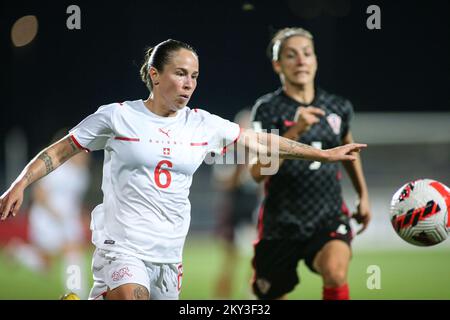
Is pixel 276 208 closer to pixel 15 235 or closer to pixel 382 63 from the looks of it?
pixel 15 235

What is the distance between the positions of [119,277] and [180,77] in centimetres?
125

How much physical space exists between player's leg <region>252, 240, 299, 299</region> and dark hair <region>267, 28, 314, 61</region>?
5.10ft

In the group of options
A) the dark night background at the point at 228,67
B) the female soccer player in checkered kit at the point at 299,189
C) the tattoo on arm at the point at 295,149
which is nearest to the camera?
the tattoo on arm at the point at 295,149

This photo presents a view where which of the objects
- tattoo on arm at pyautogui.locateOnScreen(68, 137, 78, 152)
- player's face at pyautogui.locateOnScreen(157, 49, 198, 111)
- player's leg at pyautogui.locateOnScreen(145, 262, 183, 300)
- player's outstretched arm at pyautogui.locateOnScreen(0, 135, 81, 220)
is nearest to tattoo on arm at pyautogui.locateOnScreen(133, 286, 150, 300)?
player's leg at pyautogui.locateOnScreen(145, 262, 183, 300)

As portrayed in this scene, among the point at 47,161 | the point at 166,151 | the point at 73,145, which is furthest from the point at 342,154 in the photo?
the point at 47,161

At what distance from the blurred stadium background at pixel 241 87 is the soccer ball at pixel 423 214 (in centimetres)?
208

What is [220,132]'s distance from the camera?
15.3ft

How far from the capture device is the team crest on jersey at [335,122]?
582 cm

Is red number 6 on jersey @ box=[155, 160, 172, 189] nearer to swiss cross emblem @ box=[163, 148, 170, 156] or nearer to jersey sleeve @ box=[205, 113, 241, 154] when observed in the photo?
swiss cross emblem @ box=[163, 148, 170, 156]

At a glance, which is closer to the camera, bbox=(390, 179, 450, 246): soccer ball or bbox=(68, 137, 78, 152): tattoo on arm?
bbox=(68, 137, 78, 152): tattoo on arm

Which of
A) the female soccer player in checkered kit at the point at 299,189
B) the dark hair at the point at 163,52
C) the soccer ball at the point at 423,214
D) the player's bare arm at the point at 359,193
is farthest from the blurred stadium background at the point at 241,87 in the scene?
the soccer ball at the point at 423,214

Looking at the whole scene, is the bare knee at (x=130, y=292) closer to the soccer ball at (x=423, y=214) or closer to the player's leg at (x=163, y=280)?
the player's leg at (x=163, y=280)

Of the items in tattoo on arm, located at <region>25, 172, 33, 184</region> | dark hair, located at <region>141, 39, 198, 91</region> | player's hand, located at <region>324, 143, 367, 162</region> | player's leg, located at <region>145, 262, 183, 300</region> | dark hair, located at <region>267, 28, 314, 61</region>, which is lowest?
player's leg, located at <region>145, 262, 183, 300</region>

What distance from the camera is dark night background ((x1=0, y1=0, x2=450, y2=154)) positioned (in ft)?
62.2
